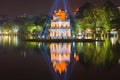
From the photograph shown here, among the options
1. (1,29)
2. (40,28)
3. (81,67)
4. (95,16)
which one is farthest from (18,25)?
(81,67)

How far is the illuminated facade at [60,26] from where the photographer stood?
63938 mm

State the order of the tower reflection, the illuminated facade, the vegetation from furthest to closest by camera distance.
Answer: the illuminated facade
the vegetation
the tower reflection

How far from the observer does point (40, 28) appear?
249 ft

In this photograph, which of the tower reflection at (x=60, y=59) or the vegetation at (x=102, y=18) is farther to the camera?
the vegetation at (x=102, y=18)

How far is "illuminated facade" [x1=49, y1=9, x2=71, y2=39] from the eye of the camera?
210 ft

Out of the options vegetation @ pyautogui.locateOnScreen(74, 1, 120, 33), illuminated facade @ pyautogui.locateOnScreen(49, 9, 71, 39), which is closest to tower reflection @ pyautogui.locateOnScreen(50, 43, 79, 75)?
vegetation @ pyautogui.locateOnScreen(74, 1, 120, 33)

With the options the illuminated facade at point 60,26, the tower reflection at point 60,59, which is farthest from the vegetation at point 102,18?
the tower reflection at point 60,59

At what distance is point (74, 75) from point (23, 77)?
2612 millimetres

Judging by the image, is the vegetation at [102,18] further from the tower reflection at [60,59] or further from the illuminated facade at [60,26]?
the tower reflection at [60,59]

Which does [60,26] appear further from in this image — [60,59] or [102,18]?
[60,59]

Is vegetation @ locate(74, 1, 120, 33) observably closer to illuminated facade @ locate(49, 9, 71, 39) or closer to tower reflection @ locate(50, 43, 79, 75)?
illuminated facade @ locate(49, 9, 71, 39)

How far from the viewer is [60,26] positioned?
219ft

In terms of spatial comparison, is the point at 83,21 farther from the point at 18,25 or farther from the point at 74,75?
the point at 18,25

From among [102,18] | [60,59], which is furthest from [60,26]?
[60,59]
